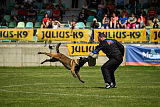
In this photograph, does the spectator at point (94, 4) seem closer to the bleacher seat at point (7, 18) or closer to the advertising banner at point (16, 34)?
the bleacher seat at point (7, 18)

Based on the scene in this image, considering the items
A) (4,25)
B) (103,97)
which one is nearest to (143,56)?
(4,25)

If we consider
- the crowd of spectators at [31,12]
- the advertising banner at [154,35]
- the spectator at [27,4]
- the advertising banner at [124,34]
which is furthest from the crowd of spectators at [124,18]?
the spectator at [27,4]

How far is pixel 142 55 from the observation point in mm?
24953

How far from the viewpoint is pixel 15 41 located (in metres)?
25.8

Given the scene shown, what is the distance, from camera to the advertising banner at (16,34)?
25203 millimetres

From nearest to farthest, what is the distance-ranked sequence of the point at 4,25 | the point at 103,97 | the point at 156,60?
the point at 103,97
the point at 156,60
the point at 4,25

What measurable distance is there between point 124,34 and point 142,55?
5.59 ft

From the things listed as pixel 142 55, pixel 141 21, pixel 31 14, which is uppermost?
pixel 31 14

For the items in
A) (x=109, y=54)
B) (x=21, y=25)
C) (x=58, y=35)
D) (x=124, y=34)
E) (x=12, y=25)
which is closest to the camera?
(x=109, y=54)

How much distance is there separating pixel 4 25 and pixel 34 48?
4332 millimetres

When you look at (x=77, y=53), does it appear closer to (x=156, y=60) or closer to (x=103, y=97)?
(x=156, y=60)

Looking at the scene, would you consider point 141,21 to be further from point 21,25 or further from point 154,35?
point 21,25

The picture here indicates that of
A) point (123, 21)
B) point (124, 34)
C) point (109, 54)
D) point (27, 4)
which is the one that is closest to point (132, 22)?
point (123, 21)

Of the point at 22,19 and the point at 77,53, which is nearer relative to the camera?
the point at 77,53
